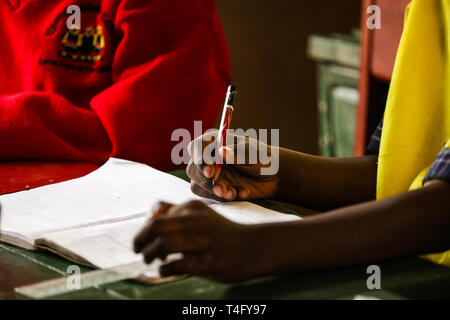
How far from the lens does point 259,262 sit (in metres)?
0.58

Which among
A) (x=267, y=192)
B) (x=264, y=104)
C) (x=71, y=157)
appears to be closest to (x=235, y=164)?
(x=267, y=192)

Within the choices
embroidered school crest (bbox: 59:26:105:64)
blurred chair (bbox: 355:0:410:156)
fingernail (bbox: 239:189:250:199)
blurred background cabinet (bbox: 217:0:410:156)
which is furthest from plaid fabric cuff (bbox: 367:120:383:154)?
blurred background cabinet (bbox: 217:0:410:156)

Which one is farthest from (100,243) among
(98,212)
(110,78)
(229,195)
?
(110,78)

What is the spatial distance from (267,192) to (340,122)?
1.38 m

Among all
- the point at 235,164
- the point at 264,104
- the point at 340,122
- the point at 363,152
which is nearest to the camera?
the point at 235,164

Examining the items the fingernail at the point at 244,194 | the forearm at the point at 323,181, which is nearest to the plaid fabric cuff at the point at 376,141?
the forearm at the point at 323,181

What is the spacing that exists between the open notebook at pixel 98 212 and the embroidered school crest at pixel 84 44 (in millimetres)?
363

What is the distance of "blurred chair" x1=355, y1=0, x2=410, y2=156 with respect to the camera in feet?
5.31

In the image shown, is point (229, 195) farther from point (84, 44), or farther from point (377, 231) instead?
point (84, 44)

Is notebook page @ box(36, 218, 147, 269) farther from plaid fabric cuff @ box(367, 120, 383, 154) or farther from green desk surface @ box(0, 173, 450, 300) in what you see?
plaid fabric cuff @ box(367, 120, 383, 154)

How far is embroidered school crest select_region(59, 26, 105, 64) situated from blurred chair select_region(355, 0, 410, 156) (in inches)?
27.6

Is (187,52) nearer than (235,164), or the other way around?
(235,164)

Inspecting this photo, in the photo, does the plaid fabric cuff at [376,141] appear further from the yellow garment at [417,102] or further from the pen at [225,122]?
the pen at [225,122]
